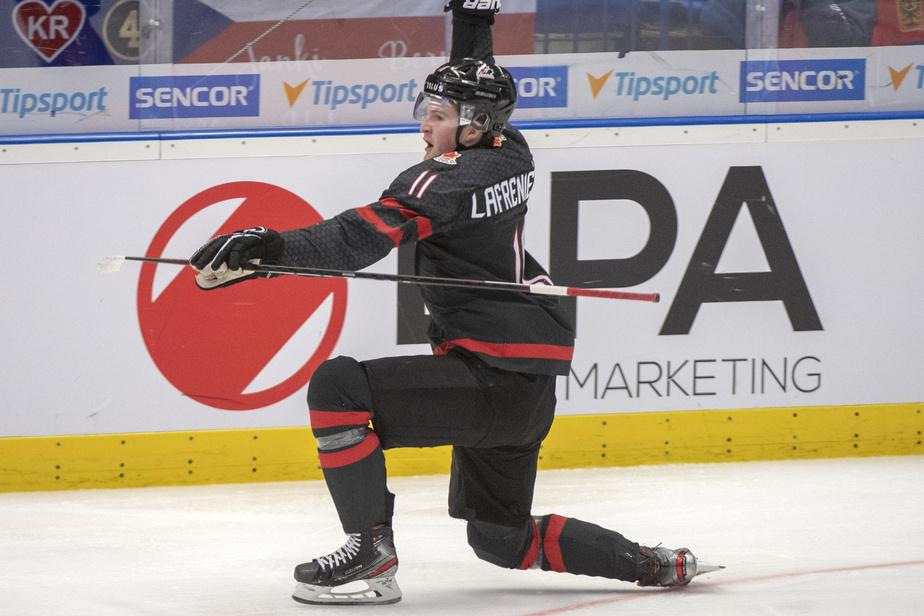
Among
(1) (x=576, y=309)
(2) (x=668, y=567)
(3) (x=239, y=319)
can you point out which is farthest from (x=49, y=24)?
(2) (x=668, y=567)

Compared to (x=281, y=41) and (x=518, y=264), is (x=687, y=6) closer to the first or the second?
(x=281, y=41)

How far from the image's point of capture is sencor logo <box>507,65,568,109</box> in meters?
4.93

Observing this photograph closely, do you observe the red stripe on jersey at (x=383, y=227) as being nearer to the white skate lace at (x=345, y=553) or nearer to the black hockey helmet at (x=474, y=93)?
the black hockey helmet at (x=474, y=93)

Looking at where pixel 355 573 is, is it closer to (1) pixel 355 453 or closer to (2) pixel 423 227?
(1) pixel 355 453

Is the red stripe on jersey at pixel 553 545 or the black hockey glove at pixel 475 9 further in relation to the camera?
the black hockey glove at pixel 475 9

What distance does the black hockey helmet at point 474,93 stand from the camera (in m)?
3.18

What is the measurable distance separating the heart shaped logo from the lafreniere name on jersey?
2.13 metres

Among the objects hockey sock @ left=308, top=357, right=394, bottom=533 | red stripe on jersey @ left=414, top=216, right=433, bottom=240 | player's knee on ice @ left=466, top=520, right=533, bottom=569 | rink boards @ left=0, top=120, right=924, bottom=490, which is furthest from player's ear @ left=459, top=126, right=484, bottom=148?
rink boards @ left=0, top=120, right=924, bottom=490

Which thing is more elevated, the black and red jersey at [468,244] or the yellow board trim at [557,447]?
the black and red jersey at [468,244]

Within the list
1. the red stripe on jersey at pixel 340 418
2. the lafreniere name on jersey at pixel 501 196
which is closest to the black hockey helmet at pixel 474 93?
the lafreniere name on jersey at pixel 501 196

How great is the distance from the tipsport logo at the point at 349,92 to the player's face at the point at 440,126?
1.67 metres

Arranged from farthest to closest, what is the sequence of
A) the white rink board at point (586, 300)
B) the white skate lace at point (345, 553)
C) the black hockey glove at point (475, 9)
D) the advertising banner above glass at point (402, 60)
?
the advertising banner above glass at point (402, 60), the white rink board at point (586, 300), the black hockey glove at point (475, 9), the white skate lace at point (345, 553)

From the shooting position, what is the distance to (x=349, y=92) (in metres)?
4.87

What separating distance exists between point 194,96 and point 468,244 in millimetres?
1939
